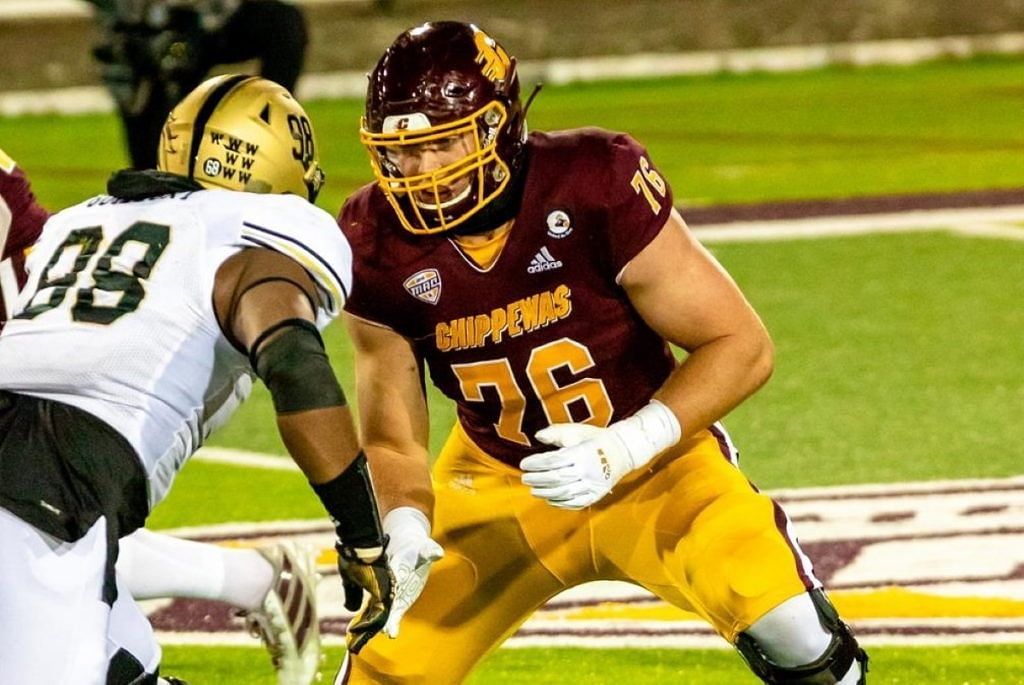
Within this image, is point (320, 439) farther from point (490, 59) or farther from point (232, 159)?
point (490, 59)

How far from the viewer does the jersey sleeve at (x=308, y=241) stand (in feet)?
10.0

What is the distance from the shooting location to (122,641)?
3100 millimetres

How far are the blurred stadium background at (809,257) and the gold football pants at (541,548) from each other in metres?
0.59

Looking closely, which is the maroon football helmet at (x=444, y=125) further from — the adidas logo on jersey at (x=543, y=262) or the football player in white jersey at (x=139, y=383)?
the football player in white jersey at (x=139, y=383)

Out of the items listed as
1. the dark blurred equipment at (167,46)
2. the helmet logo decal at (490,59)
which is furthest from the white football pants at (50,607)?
the dark blurred equipment at (167,46)

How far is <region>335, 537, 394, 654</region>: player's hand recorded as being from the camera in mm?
3018

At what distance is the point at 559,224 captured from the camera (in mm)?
3590

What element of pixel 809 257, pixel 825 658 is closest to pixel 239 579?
pixel 825 658

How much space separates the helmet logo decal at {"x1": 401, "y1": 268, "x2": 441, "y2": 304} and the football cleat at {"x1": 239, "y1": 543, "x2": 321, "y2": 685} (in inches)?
29.8

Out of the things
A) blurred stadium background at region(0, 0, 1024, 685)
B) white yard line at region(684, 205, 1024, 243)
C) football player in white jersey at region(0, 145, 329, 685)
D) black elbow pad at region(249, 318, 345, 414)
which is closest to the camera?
black elbow pad at region(249, 318, 345, 414)

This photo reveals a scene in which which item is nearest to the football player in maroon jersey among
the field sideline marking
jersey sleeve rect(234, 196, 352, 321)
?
jersey sleeve rect(234, 196, 352, 321)

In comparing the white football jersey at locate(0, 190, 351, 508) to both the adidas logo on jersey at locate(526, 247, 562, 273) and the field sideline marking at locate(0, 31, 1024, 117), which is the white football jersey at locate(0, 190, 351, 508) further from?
the field sideline marking at locate(0, 31, 1024, 117)

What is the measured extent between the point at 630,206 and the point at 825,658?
871 mm

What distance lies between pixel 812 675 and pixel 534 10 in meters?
14.1
